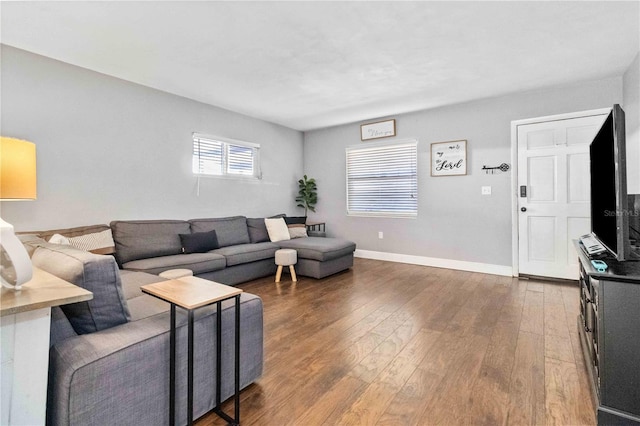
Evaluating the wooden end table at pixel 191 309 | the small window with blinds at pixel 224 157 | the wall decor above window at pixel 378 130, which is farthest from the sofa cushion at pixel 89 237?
the wall decor above window at pixel 378 130

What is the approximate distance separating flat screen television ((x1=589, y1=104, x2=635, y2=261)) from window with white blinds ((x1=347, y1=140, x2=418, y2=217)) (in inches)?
110

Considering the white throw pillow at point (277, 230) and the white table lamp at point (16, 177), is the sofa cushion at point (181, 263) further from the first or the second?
the white table lamp at point (16, 177)

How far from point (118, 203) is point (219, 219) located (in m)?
1.24

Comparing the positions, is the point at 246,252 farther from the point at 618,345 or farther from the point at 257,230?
the point at 618,345

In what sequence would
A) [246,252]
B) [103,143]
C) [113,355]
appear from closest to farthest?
1. [113,355]
2. [103,143]
3. [246,252]

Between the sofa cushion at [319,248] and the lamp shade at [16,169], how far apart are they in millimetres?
2805

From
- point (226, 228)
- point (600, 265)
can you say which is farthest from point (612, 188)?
point (226, 228)

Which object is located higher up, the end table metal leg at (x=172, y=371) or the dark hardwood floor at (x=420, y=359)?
the end table metal leg at (x=172, y=371)

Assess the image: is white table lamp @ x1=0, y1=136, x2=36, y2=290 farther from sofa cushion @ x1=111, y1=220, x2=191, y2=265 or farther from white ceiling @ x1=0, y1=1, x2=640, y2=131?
sofa cushion @ x1=111, y1=220, x2=191, y2=265

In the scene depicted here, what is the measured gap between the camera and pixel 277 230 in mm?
4664

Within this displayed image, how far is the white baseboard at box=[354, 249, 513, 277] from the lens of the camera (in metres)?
4.16

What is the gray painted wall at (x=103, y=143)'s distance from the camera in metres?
2.86

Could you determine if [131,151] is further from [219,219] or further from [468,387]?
[468,387]

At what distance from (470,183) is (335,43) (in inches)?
114
